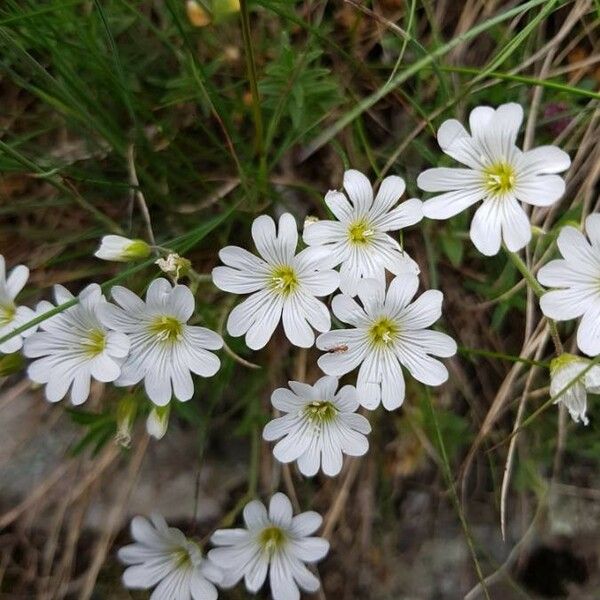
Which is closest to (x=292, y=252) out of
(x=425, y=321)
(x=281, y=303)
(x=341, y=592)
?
(x=281, y=303)

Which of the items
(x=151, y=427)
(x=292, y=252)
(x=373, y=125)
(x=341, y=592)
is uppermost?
(x=373, y=125)

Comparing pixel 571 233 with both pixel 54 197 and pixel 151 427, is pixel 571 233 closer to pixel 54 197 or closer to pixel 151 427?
pixel 151 427

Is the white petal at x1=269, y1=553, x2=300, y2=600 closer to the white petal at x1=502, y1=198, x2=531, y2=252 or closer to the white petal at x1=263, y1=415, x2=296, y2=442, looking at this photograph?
the white petal at x1=263, y1=415, x2=296, y2=442

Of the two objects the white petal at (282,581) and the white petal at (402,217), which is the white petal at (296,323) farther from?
the white petal at (282,581)

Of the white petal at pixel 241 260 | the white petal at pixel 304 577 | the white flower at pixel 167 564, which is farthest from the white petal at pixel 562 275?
the white flower at pixel 167 564

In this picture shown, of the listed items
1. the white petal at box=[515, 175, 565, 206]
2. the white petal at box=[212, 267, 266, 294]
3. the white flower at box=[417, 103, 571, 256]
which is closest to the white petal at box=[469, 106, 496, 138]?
the white flower at box=[417, 103, 571, 256]


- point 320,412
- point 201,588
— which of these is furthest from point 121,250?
point 201,588
